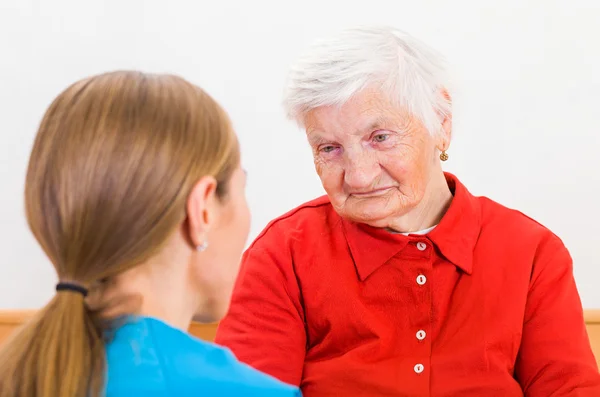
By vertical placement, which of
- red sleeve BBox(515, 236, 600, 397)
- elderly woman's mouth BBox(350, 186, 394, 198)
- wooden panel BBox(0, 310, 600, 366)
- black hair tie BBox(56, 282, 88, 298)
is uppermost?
black hair tie BBox(56, 282, 88, 298)

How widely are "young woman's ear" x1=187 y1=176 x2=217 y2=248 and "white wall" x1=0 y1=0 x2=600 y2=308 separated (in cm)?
137

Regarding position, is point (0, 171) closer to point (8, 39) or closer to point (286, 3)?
point (8, 39)

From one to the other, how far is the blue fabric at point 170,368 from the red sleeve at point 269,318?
0.68 meters

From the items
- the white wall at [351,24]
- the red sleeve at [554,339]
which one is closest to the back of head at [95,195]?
the red sleeve at [554,339]

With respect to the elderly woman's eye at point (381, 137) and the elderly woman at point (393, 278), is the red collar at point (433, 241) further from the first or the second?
the elderly woman's eye at point (381, 137)

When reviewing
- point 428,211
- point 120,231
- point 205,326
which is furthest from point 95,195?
point 205,326

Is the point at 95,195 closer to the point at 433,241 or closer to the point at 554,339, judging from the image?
the point at 433,241

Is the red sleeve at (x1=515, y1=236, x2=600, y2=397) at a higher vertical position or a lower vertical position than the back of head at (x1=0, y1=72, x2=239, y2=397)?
lower

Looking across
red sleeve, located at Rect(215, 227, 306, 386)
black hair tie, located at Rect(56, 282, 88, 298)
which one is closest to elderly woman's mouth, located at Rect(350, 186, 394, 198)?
red sleeve, located at Rect(215, 227, 306, 386)

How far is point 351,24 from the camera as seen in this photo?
2.55 metres

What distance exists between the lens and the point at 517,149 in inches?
101

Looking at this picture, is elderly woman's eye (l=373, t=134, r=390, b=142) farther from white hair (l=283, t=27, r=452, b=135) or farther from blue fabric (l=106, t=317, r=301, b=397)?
blue fabric (l=106, t=317, r=301, b=397)

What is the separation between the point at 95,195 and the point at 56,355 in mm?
199

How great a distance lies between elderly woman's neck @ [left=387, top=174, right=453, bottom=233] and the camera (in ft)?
6.42
